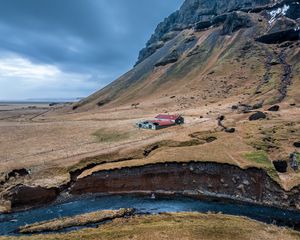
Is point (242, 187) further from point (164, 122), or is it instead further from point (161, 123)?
point (164, 122)

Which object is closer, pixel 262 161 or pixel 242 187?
pixel 242 187

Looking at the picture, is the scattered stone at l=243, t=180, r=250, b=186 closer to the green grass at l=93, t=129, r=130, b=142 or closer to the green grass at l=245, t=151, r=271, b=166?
the green grass at l=245, t=151, r=271, b=166

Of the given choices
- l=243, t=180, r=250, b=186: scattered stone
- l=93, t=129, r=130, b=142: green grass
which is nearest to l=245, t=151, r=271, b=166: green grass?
l=243, t=180, r=250, b=186: scattered stone

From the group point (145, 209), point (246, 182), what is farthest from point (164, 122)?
point (145, 209)

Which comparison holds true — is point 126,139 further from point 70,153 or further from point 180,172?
point 180,172

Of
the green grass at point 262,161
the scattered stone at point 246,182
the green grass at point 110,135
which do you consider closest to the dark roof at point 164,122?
the green grass at point 110,135

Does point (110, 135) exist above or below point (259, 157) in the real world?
below
